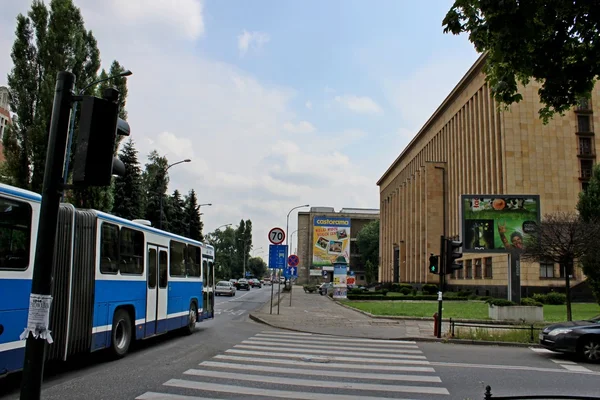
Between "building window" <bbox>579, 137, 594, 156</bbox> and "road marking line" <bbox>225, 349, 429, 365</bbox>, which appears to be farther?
"building window" <bbox>579, 137, 594, 156</bbox>

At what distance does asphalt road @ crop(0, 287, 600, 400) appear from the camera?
26.1 ft

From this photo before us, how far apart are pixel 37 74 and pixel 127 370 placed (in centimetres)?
2153

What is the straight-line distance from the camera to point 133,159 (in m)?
51.7

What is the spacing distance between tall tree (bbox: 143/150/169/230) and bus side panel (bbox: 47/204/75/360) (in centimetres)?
4123

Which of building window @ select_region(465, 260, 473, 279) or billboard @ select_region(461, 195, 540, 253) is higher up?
billboard @ select_region(461, 195, 540, 253)

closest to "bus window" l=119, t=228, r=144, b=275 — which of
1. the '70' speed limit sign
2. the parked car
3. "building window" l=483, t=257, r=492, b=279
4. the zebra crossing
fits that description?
the zebra crossing

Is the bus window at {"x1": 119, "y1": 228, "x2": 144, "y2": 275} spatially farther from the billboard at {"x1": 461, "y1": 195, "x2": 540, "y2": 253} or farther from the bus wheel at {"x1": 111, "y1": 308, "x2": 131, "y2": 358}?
the billboard at {"x1": 461, "y1": 195, "x2": 540, "y2": 253}

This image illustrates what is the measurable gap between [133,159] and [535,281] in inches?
1639

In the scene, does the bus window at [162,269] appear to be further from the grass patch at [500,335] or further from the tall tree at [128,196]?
the tall tree at [128,196]

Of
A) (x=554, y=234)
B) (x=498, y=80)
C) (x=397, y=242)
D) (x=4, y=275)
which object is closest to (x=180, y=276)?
(x=4, y=275)

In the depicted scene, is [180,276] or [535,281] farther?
[535,281]

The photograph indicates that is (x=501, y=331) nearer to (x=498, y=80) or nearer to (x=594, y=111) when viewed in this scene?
(x=498, y=80)

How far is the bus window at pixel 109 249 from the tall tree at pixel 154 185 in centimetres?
3966

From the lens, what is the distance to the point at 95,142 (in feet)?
13.2
